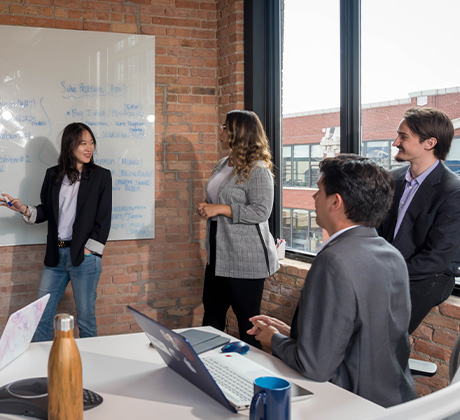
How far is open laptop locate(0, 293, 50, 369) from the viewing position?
4.56 feet

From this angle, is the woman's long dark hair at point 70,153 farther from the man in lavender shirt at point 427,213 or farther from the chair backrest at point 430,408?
the chair backrest at point 430,408

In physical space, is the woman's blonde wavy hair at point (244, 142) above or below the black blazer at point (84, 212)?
above

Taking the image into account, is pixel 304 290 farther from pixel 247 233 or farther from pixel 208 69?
pixel 208 69

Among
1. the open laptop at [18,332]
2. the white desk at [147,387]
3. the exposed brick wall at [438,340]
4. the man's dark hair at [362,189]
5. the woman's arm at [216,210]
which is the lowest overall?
the exposed brick wall at [438,340]

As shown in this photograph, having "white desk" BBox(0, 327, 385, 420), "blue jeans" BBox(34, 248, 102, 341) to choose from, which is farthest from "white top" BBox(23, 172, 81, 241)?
"white desk" BBox(0, 327, 385, 420)

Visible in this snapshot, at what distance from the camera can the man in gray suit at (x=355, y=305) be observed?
1358 mm

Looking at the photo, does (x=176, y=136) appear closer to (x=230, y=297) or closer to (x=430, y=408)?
(x=230, y=297)

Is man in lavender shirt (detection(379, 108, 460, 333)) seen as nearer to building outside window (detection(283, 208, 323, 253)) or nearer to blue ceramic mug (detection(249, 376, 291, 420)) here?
building outside window (detection(283, 208, 323, 253))

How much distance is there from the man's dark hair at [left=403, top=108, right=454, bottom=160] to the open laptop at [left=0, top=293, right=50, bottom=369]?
176cm

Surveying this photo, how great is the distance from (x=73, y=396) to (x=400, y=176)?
202 cm

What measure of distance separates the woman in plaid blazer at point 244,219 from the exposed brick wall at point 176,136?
42.8 inches

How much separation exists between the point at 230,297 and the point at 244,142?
884mm

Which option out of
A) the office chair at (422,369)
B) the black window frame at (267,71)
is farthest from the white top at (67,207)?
the office chair at (422,369)

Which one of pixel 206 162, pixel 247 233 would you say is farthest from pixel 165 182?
pixel 247 233
